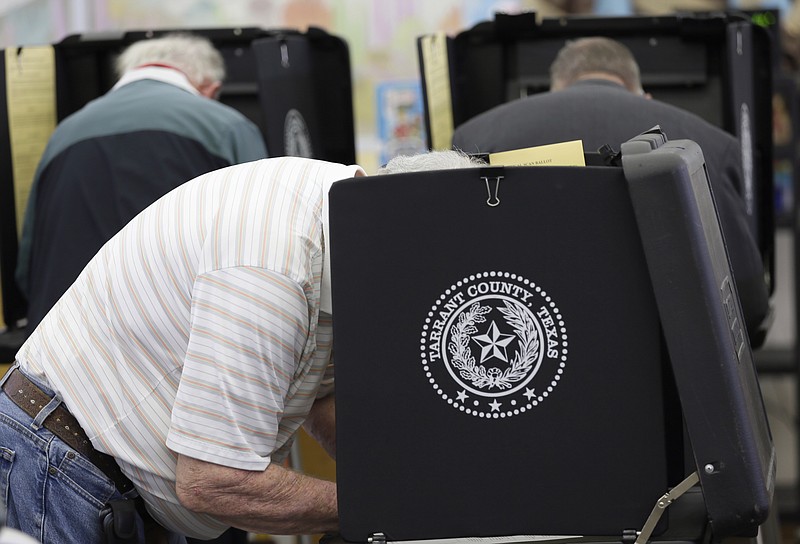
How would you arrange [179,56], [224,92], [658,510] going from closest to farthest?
1. [658,510]
2. [179,56]
3. [224,92]

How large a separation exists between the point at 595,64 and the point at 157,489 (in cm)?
149

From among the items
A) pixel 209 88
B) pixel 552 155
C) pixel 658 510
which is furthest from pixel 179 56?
pixel 658 510

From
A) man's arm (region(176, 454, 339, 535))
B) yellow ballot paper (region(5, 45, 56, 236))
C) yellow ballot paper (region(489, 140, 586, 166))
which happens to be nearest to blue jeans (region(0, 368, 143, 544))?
man's arm (region(176, 454, 339, 535))

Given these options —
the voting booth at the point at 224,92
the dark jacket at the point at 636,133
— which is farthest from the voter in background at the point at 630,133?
the voting booth at the point at 224,92

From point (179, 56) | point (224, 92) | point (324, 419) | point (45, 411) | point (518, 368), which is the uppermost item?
point (179, 56)

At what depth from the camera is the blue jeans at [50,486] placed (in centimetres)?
143

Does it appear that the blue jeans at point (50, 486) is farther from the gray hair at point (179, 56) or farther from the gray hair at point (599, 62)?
the gray hair at point (599, 62)

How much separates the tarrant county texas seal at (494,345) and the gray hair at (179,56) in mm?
1627

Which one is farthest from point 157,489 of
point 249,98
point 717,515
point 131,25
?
point 131,25

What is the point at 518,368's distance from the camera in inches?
45.3

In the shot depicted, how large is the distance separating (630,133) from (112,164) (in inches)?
42.8

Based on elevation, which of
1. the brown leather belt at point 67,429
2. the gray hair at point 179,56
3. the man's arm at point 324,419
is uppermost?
the gray hair at point 179,56

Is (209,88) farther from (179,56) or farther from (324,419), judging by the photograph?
(324,419)

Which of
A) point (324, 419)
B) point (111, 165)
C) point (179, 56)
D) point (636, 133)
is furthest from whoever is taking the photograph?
point (179, 56)
